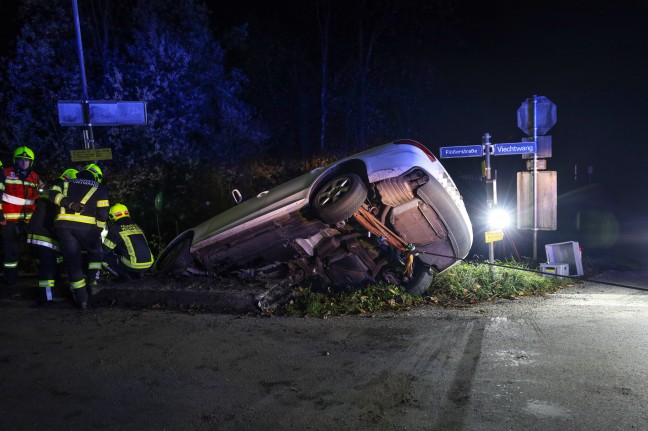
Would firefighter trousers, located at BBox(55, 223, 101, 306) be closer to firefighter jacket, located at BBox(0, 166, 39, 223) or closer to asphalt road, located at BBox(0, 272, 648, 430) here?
asphalt road, located at BBox(0, 272, 648, 430)

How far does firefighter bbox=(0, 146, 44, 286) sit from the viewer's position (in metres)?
7.69

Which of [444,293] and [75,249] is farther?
[444,293]

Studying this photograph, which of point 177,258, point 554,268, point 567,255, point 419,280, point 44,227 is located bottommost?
point 554,268

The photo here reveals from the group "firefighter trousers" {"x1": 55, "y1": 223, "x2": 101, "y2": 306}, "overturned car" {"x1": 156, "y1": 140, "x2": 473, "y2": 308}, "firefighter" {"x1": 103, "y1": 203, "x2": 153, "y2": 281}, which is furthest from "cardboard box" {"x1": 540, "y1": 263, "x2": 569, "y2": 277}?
"firefighter trousers" {"x1": 55, "y1": 223, "x2": 101, "y2": 306}

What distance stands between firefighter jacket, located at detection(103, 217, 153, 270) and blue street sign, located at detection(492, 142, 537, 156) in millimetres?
5509

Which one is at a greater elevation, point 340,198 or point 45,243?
point 340,198

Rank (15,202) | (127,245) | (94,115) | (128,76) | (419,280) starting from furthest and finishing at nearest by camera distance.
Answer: (128,76) < (94,115) < (15,202) < (127,245) < (419,280)

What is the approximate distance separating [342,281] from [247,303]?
129cm

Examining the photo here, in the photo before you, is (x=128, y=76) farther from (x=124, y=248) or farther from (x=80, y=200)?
(x=80, y=200)

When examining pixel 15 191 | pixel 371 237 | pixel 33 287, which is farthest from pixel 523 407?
pixel 15 191

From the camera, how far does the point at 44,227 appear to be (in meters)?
6.71

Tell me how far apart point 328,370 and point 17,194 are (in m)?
5.89

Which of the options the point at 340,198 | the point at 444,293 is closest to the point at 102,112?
the point at 340,198

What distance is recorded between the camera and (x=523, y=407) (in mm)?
3695
